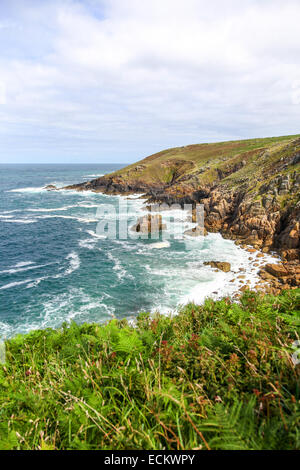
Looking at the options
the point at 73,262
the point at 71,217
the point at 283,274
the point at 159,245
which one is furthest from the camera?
the point at 71,217

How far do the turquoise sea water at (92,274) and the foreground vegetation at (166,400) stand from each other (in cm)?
1475

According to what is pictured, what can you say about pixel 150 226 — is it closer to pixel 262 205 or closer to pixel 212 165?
pixel 262 205

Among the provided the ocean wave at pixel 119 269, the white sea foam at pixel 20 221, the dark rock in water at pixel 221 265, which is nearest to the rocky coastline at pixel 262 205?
the dark rock in water at pixel 221 265

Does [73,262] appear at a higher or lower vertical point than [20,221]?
lower

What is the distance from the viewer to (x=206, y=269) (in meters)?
25.9

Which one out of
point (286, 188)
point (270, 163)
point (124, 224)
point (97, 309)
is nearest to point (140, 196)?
point (124, 224)

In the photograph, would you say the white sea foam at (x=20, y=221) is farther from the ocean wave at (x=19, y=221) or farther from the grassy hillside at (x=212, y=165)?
the grassy hillside at (x=212, y=165)

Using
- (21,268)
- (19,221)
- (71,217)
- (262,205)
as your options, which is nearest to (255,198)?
(262,205)

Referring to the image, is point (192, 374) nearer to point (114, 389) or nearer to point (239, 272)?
point (114, 389)

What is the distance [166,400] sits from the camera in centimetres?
305

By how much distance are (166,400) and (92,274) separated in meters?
23.9

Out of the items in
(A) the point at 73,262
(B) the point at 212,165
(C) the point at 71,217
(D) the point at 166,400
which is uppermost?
(B) the point at 212,165
